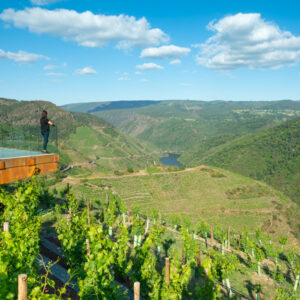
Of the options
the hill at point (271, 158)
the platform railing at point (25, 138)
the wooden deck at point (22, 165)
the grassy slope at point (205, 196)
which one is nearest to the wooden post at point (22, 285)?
the wooden deck at point (22, 165)

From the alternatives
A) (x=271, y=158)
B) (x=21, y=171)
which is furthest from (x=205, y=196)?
(x=271, y=158)

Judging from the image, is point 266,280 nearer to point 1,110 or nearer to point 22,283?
point 22,283

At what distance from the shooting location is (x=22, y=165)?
1020 cm

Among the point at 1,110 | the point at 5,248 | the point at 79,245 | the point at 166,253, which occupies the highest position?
the point at 1,110

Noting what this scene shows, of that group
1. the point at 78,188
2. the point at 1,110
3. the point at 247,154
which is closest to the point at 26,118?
the point at 1,110

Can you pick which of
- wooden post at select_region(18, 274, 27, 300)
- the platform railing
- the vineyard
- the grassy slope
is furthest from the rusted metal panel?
the grassy slope

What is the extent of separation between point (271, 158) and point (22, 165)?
152 meters

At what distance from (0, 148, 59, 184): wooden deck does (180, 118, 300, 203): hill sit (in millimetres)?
109258

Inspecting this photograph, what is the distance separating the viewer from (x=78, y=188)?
199ft

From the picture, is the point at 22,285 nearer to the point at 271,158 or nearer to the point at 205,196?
the point at 205,196

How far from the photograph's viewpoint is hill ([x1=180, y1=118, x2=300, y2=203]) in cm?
11850

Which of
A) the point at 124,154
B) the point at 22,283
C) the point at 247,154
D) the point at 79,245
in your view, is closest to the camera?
the point at 22,283

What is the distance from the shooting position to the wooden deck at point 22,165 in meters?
9.41

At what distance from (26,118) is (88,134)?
152ft
